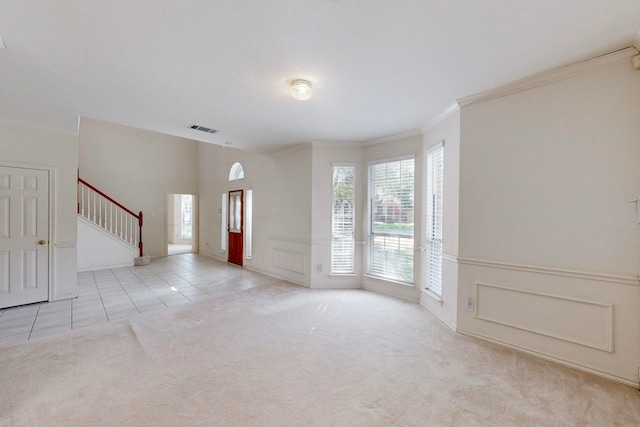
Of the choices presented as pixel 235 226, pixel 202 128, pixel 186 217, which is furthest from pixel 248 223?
pixel 186 217

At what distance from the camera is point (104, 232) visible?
644 centimetres

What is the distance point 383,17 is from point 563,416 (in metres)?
2.88

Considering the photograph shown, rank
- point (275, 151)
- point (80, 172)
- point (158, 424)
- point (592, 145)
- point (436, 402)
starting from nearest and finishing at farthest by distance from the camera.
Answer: point (158, 424) → point (436, 402) → point (592, 145) → point (275, 151) → point (80, 172)

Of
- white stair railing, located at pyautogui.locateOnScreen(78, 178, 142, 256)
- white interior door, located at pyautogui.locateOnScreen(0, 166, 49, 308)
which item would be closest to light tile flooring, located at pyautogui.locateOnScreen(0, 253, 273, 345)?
white interior door, located at pyautogui.locateOnScreen(0, 166, 49, 308)

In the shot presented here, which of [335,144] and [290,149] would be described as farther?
[290,149]

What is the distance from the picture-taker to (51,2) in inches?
63.2

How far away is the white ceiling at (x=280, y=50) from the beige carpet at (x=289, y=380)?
8.36 feet

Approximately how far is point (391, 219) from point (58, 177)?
16.7ft

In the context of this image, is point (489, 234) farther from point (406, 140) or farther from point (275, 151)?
point (275, 151)

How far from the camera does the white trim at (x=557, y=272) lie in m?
2.20

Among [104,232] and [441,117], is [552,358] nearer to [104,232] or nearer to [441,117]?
[441,117]

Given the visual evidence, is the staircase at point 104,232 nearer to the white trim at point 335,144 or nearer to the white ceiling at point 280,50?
the white ceiling at point 280,50

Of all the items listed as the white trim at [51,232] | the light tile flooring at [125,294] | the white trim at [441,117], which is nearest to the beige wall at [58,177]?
the white trim at [51,232]

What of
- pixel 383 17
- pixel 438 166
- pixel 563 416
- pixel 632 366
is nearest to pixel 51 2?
pixel 383 17
